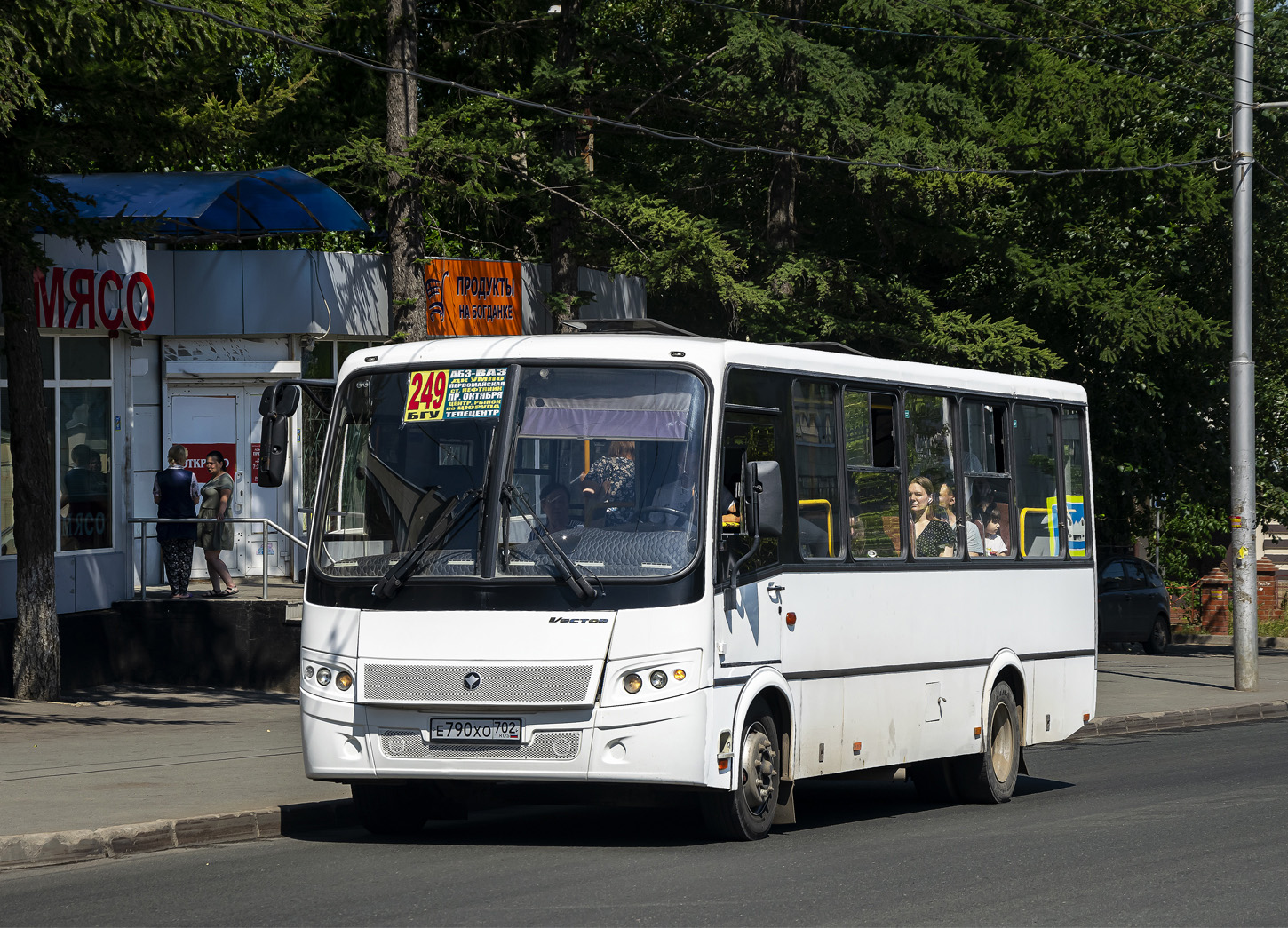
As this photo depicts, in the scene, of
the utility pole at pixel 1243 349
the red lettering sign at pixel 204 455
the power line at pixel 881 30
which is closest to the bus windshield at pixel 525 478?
the power line at pixel 881 30

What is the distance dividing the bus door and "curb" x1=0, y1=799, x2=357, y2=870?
3.08 m

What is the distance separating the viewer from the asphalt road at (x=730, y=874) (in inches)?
310

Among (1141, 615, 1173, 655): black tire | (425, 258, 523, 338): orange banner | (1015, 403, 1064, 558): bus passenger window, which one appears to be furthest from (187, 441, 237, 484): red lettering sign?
(1141, 615, 1173, 655): black tire

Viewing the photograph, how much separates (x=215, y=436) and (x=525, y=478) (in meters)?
16.9

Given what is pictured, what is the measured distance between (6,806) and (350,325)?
15.5 meters

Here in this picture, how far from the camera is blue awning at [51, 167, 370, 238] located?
23.0 metres

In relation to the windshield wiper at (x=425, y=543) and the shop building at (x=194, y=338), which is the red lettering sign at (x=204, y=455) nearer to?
the shop building at (x=194, y=338)

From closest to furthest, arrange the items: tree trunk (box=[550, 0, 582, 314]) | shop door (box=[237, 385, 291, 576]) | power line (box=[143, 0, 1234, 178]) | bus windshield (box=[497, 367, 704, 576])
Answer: bus windshield (box=[497, 367, 704, 576])
power line (box=[143, 0, 1234, 178])
tree trunk (box=[550, 0, 582, 314])
shop door (box=[237, 385, 291, 576])

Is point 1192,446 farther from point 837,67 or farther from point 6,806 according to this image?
point 6,806

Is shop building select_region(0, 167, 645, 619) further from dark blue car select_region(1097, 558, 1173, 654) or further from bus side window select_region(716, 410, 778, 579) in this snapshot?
bus side window select_region(716, 410, 778, 579)

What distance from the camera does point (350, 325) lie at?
25922 mm

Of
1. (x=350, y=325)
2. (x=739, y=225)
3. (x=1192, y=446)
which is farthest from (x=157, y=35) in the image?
(x=1192, y=446)

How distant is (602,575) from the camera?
957 centimetres

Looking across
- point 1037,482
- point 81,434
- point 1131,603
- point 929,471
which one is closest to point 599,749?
point 929,471
